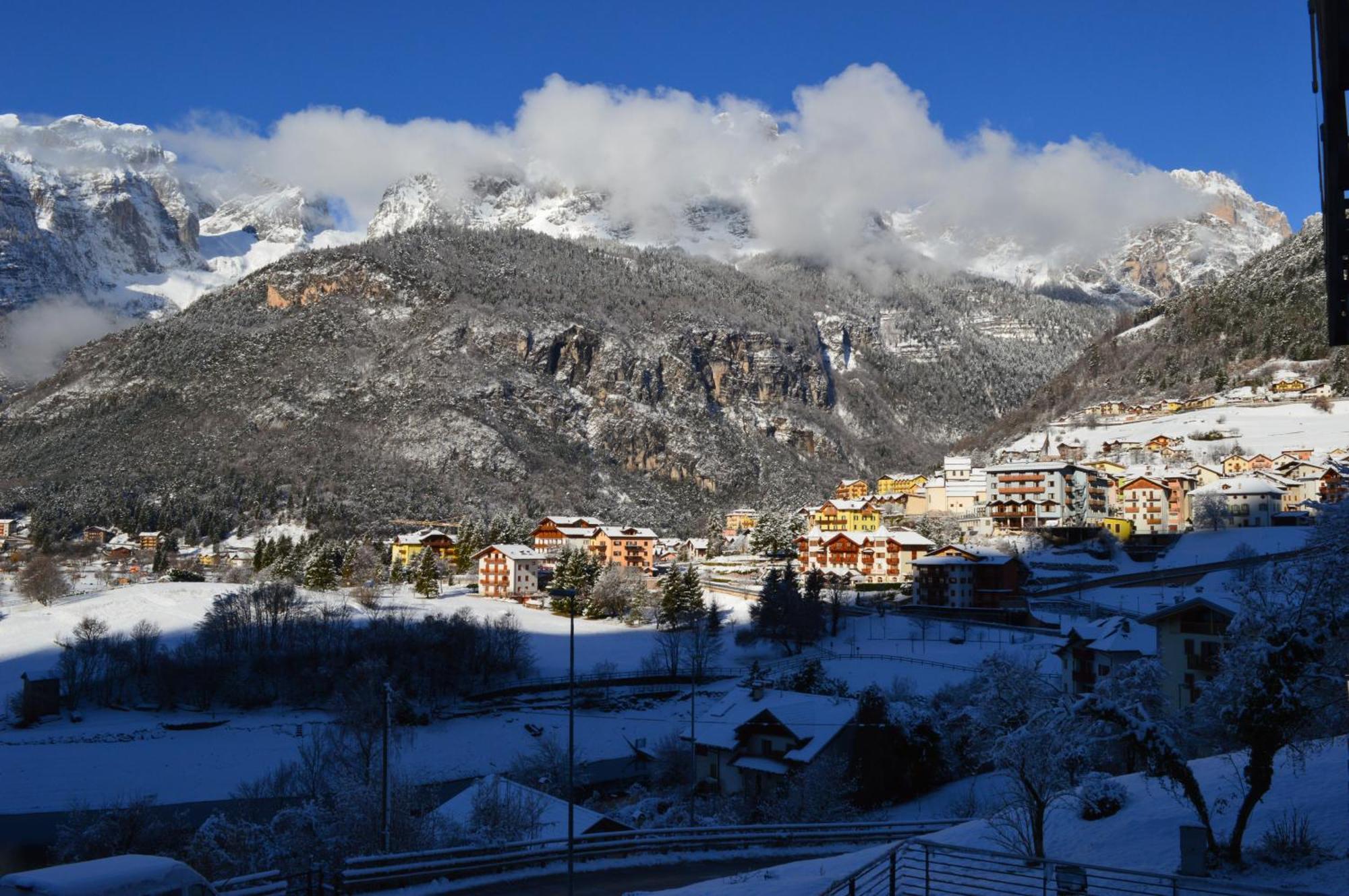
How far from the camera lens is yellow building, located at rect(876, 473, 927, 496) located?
120m

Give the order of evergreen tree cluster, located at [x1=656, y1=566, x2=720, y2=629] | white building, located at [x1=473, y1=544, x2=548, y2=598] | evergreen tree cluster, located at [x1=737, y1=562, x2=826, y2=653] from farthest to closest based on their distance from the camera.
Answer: white building, located at [x1=473, y1=544, x2=548, y2=598] < evergreen tree cluster, located at [x1=656, y1=566, x2=720, y2=629] < evergreen tree cluster, located at [x1=737, y1=562, x2=826, y2=653]

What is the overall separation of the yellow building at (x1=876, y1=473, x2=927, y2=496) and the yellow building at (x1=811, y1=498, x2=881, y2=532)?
752 centimetres

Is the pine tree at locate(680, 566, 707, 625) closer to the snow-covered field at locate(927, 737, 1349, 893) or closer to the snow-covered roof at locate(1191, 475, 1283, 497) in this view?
the snow-covered roof at locate(1191, 475, 1283, 497)

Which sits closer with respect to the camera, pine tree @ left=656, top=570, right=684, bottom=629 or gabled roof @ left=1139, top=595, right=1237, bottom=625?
gabled roof @ left=1139, top=595, right=1237, bottom=625

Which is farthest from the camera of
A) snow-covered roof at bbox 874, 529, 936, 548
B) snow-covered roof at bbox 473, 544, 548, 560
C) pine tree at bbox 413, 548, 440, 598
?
snow-covered roof at bbox 473, 544, 548, 560

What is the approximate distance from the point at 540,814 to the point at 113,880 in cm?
1849

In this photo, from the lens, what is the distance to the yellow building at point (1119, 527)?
89.6m

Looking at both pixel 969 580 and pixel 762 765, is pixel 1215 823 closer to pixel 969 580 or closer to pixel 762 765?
pixel 762 765

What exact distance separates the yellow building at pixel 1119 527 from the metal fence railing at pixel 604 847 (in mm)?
71839

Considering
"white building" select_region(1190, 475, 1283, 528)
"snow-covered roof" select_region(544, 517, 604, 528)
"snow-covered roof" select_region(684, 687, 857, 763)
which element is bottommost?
"snow-covered roof" select_region(684, 687, 857, 763)

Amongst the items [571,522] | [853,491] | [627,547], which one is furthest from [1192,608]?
[853,491]

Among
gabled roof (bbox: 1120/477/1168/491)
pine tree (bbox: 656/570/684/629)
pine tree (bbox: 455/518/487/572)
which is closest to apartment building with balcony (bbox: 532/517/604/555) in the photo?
pine tree (bbox: 455/518/487/572)

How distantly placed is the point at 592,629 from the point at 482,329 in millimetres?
119542

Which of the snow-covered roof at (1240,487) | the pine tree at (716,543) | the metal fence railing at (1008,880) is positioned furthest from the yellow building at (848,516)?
the metal fence railing at (1008,880)
